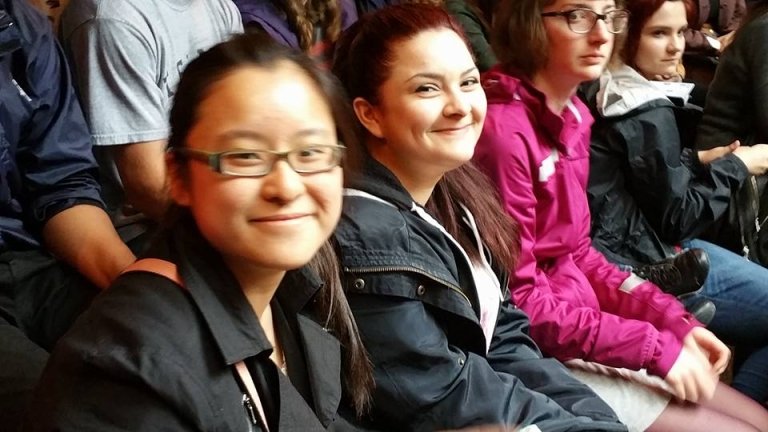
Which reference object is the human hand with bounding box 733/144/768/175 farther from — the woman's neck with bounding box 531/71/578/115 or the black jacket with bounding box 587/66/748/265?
the woman's neck with bounding box 531/71/578/115

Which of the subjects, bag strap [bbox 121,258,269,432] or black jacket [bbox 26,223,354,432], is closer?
black jacket [bbox 26,223,354,432]

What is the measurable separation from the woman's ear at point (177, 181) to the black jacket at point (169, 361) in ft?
→ 0.10

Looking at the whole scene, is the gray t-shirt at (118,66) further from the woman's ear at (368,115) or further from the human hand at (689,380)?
the human hand at (689,380)

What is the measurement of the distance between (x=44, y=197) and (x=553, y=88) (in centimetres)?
102

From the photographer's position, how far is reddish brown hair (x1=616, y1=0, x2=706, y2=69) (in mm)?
2240

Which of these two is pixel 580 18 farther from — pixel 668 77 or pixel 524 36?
pixel 668 77

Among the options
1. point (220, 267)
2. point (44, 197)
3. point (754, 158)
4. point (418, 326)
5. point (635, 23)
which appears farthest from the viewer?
point (635, 23)

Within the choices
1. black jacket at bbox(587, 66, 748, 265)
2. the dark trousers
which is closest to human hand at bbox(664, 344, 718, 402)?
black jacket at bbox(587, 66, 748, 265)

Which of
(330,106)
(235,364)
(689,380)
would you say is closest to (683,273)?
(689,380)

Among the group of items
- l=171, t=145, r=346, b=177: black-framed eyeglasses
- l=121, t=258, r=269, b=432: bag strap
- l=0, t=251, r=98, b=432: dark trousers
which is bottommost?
l=0, t=251, r=98, b=432: dark trousers

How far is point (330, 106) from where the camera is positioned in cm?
97

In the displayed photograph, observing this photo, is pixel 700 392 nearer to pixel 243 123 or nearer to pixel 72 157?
pixel 243 123

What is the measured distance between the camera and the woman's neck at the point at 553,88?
1.75m

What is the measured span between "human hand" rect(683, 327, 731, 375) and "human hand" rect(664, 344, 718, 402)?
0.27ft
